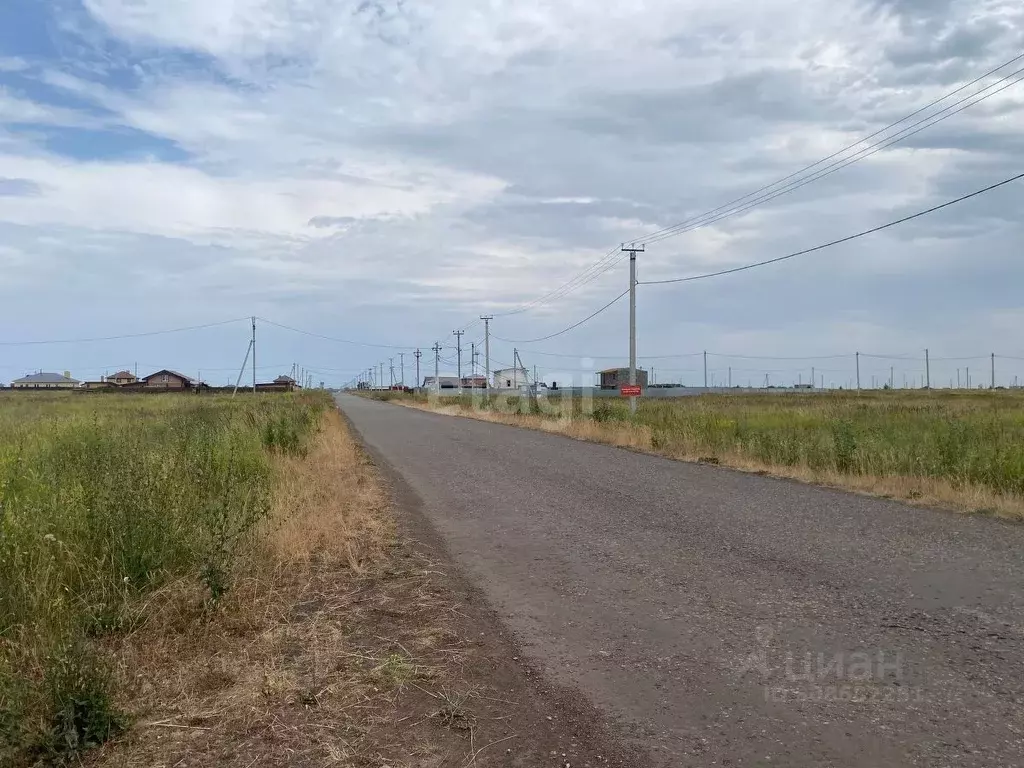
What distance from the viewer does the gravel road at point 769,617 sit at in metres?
3.68

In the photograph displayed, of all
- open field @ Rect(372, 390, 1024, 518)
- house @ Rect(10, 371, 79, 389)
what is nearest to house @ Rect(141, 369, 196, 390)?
house @ Rect(10, 371, 79, 389)

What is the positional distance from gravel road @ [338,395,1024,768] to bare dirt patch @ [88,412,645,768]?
1.02ft

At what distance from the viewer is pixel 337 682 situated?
4.32m

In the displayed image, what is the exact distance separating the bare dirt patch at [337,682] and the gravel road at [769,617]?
1.02 feet

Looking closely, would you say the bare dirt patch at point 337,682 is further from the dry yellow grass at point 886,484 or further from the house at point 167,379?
the house at point 167,379

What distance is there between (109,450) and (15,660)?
16.1 ft

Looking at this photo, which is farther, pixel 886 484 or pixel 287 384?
pixel 287 384

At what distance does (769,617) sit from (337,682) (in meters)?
2.98

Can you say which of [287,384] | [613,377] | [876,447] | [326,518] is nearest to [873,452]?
[876,447]

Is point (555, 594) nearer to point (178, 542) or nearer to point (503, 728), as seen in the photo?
point (503, 728)

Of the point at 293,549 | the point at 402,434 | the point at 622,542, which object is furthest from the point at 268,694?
the point at 402,434

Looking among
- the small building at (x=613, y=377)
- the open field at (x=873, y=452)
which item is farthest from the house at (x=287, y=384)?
the open field at (x=873, y=452)

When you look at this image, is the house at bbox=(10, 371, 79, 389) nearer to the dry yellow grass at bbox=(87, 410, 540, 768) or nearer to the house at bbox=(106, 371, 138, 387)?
the house at bbox=(106, 371, 138, 387)

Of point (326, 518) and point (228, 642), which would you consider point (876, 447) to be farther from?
point (228, 642)
